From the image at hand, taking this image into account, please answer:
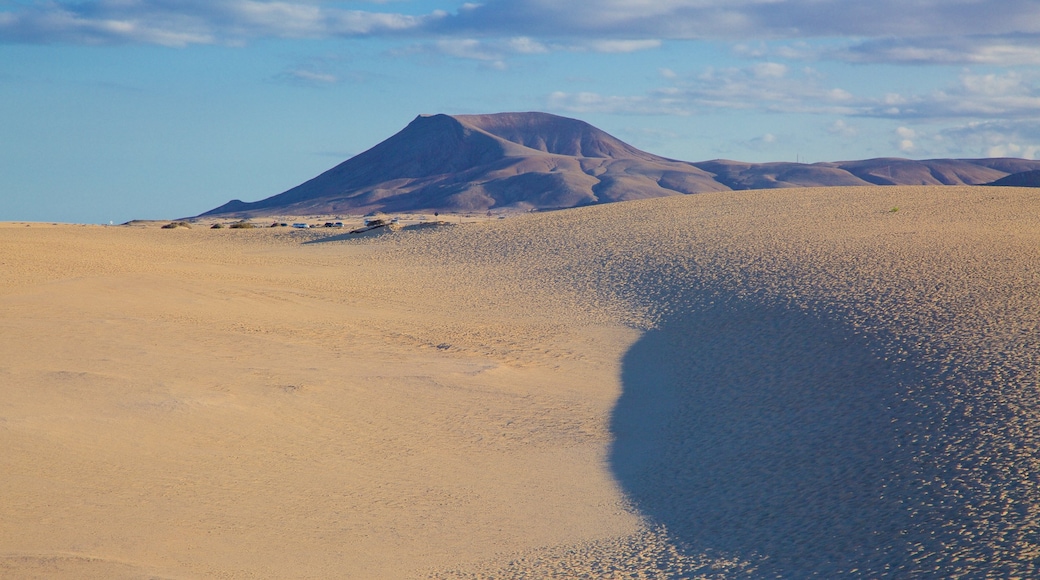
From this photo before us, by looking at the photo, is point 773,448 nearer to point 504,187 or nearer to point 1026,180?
point 1026,180

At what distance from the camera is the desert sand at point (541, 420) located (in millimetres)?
8125

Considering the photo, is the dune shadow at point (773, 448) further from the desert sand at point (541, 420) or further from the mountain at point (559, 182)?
the mountain at point (559, 182)

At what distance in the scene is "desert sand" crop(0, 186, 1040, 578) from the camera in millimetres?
8125

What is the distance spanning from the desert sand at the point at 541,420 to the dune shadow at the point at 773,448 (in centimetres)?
4

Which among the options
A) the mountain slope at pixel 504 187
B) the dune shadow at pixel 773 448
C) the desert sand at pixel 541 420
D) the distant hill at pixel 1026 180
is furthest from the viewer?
the mountain slope at pixel 504 187

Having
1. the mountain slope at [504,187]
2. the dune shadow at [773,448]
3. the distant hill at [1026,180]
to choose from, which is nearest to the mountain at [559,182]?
the mountain slope at [504,187]

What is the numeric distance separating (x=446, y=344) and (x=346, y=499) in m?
7.89

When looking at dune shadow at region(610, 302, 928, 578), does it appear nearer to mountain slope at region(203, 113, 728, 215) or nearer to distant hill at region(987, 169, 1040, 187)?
distant hill at region(987, 169, 1040, 187)

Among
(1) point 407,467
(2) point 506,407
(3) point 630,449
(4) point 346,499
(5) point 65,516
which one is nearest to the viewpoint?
(5) point 65,516

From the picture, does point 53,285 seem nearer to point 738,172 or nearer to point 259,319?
point 259,319

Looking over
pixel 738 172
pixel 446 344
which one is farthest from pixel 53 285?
pixel 738 172

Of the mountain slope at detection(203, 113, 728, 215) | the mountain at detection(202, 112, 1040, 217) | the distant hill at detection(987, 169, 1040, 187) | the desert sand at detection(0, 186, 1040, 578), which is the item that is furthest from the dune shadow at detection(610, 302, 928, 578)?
the mountain at detection(202, 112, 1040, 217)

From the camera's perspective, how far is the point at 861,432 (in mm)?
10070

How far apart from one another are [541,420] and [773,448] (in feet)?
12.1
